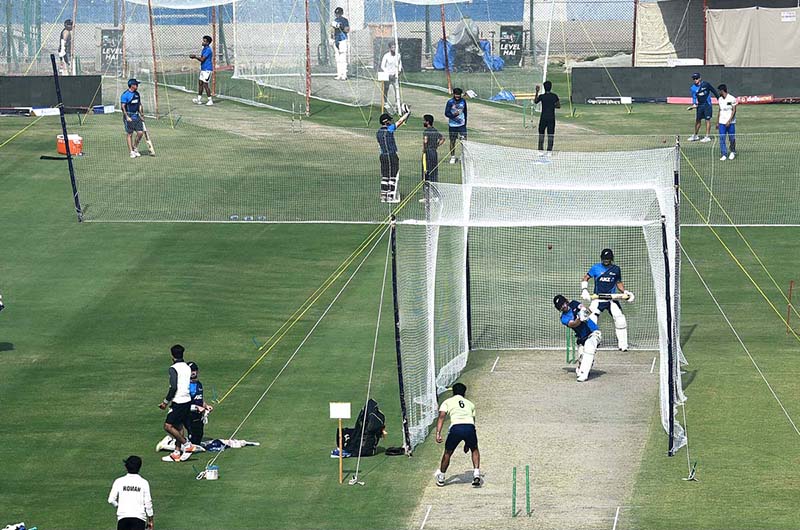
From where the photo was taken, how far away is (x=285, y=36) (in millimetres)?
46125

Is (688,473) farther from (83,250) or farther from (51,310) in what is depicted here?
(83,250)

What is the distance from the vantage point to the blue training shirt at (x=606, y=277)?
26.4 m

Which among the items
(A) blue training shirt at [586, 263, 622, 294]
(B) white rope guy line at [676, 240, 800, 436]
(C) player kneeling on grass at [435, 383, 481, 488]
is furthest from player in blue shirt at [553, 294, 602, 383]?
(C) player kneeling on grass at [435, 383, 481, 488]

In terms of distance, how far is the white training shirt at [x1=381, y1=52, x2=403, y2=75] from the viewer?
44.9 m

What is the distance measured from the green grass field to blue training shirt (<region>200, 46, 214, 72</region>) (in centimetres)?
334

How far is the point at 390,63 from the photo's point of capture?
1777 inches

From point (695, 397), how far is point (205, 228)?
1460 centimetres

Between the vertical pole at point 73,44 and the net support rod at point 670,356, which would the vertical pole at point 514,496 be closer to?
the net support rod at point 670,356

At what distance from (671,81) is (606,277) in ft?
80.6

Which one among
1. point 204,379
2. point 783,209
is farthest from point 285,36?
point 204,379

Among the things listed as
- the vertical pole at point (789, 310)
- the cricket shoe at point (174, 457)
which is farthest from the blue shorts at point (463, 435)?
the vertical pole at point (789, 310)

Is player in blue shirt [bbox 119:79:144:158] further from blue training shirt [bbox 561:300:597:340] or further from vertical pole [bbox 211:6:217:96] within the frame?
blue training shirt [bbox 561:300:597:340]

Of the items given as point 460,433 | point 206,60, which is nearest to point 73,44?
point 206,60

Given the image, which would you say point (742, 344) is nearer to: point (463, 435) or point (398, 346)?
point (398, 346)
